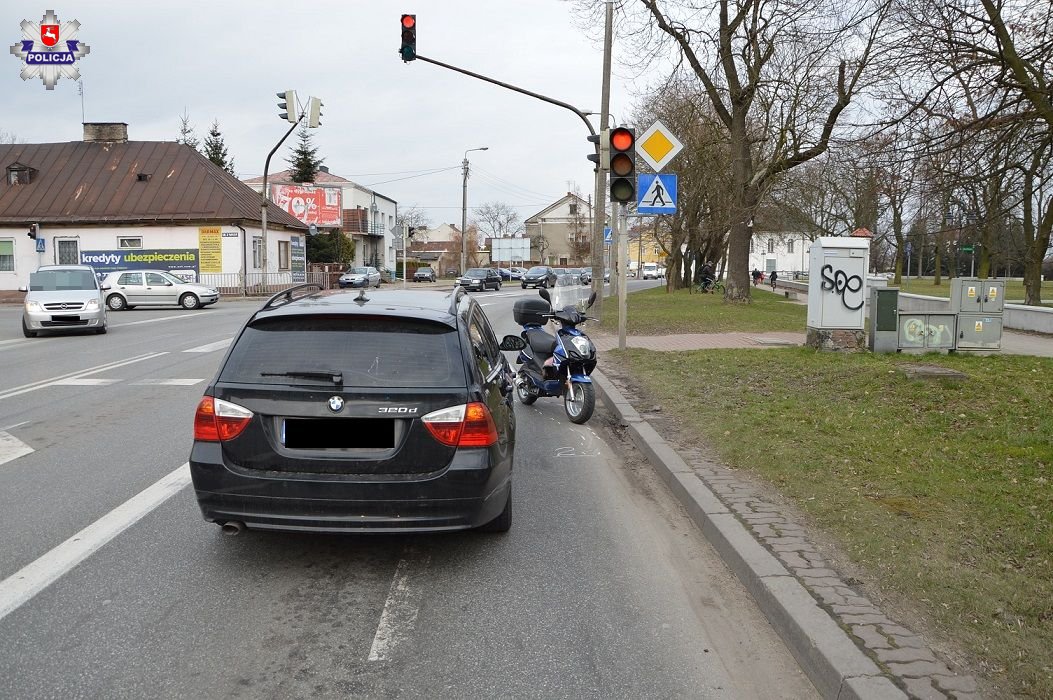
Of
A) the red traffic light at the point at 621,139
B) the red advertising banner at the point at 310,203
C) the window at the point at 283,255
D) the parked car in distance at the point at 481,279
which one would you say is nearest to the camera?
the red traffic light at the point at 621,139

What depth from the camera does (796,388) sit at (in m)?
9.98

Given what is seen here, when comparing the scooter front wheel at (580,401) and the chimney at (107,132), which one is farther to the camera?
the chimney at (107,132)

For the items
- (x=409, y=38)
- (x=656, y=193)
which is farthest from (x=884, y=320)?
(x=409, y=38)

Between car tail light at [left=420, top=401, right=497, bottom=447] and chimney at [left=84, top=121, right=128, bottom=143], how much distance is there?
46.5 metres

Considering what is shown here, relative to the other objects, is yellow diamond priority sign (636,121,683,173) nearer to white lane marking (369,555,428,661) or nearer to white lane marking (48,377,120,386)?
white lane marking (48,377,120,386)

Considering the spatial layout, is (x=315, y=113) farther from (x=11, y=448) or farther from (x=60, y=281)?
(x=11, y=448)

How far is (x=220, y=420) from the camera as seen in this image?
4.64 m

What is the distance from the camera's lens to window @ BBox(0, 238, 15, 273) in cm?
4106

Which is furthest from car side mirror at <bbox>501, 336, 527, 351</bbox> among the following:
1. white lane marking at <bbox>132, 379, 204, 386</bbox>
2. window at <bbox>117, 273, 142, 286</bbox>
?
window at <bbox>117, 273, 142, 286</bbox>

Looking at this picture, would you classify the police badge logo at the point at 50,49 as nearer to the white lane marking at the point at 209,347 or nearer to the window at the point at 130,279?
the window at the point at 130,279

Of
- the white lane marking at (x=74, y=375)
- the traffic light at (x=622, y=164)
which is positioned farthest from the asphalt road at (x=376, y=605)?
the traffic light at (x=622, y=164)

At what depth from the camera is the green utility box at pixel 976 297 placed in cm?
1307

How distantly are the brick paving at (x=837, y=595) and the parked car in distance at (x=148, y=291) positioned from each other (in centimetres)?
2854

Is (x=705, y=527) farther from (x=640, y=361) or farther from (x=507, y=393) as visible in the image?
(x=640, y=361)
